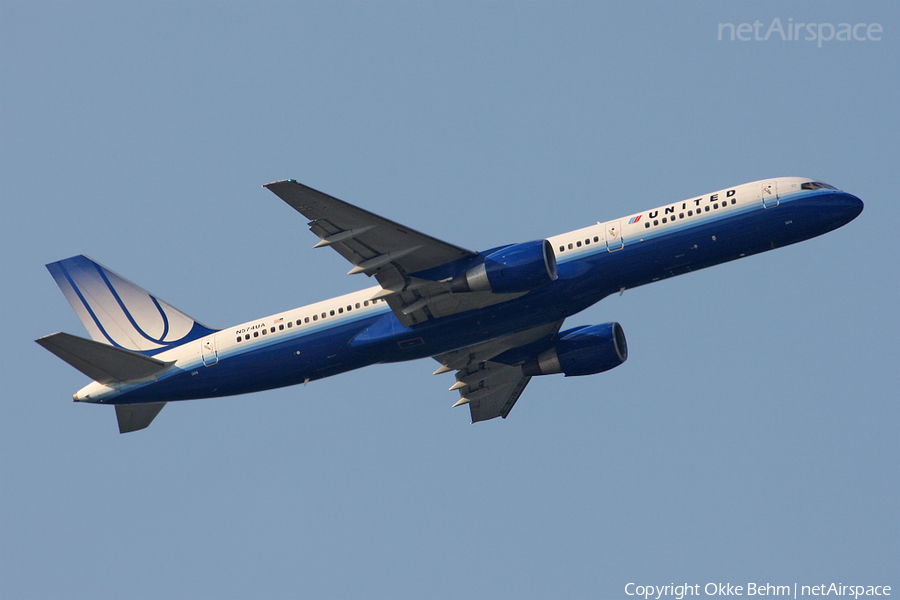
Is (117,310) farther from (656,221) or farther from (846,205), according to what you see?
(846,205)

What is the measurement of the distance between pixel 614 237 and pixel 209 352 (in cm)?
2024

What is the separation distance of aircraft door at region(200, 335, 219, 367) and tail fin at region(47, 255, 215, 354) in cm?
118

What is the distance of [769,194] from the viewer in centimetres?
4672

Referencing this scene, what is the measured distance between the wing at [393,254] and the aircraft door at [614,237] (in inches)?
195

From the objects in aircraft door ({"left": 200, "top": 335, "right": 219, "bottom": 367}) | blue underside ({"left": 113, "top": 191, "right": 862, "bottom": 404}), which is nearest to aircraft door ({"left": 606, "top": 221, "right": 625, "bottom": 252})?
blue underside ({"left": 113, "top": 191, "right": 862, "bottom": 404})

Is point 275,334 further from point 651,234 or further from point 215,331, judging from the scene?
point 651,234

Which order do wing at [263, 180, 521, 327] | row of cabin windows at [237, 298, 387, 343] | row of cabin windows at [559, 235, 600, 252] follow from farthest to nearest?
row of cabin windows at [237, 298, 387, 343] → row of cabin windows at [559, 235, 600, 252] → wing at [263, 180, 521, 327]

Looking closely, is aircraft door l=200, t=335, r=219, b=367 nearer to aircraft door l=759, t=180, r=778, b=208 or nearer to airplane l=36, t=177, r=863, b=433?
airplane l=36, t=177, r=863, b=433

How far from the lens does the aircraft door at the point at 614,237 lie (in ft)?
154

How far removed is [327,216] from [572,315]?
12636 mm

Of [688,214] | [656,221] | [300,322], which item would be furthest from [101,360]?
[688,214]

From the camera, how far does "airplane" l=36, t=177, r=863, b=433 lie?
46062 millimetres

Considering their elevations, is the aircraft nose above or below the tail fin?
below

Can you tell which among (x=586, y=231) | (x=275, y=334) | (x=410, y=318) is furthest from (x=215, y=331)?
(x=586, y=231)
